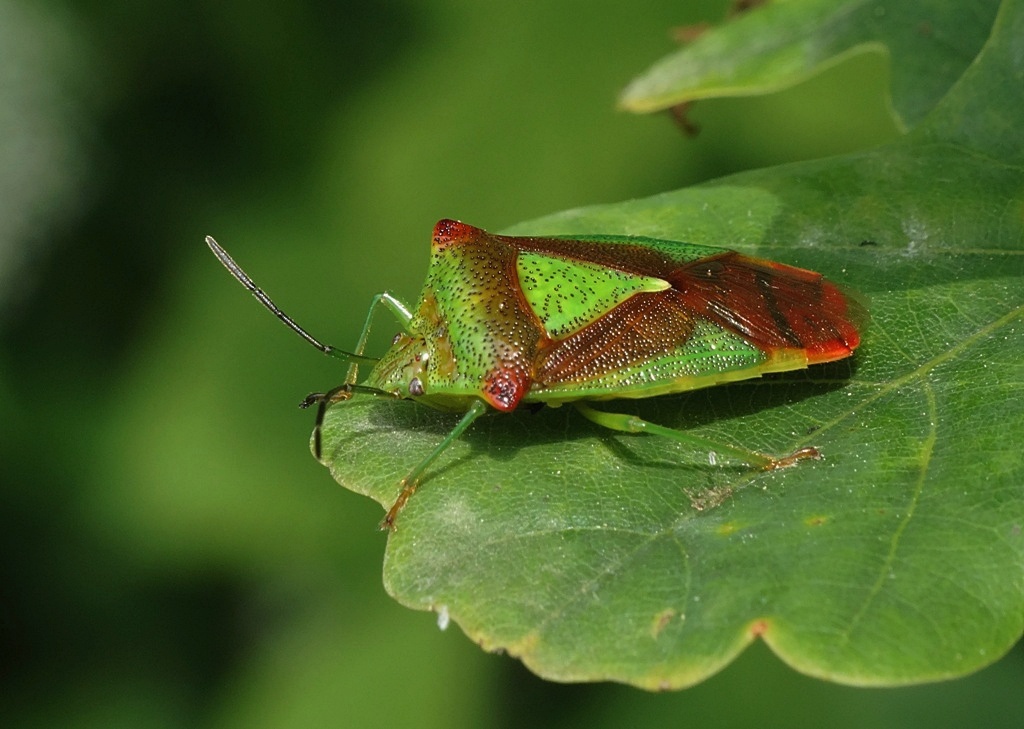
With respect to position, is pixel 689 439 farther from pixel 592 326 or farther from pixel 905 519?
pixel 905 519

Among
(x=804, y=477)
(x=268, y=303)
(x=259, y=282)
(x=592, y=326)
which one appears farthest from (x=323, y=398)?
(x=259, y=282)

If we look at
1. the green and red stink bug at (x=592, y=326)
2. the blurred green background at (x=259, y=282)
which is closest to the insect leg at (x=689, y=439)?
the green and red stink bug at (x=592, y=326)

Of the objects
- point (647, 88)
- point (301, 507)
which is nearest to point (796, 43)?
point (647, 88)

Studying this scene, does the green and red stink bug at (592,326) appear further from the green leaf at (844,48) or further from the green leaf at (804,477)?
the green leaf at (844,48)

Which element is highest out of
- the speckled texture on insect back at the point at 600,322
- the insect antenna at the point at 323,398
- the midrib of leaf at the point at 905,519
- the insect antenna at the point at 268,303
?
the insect antenna at the point at 268,303

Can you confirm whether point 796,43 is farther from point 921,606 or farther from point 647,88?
point 921,606
